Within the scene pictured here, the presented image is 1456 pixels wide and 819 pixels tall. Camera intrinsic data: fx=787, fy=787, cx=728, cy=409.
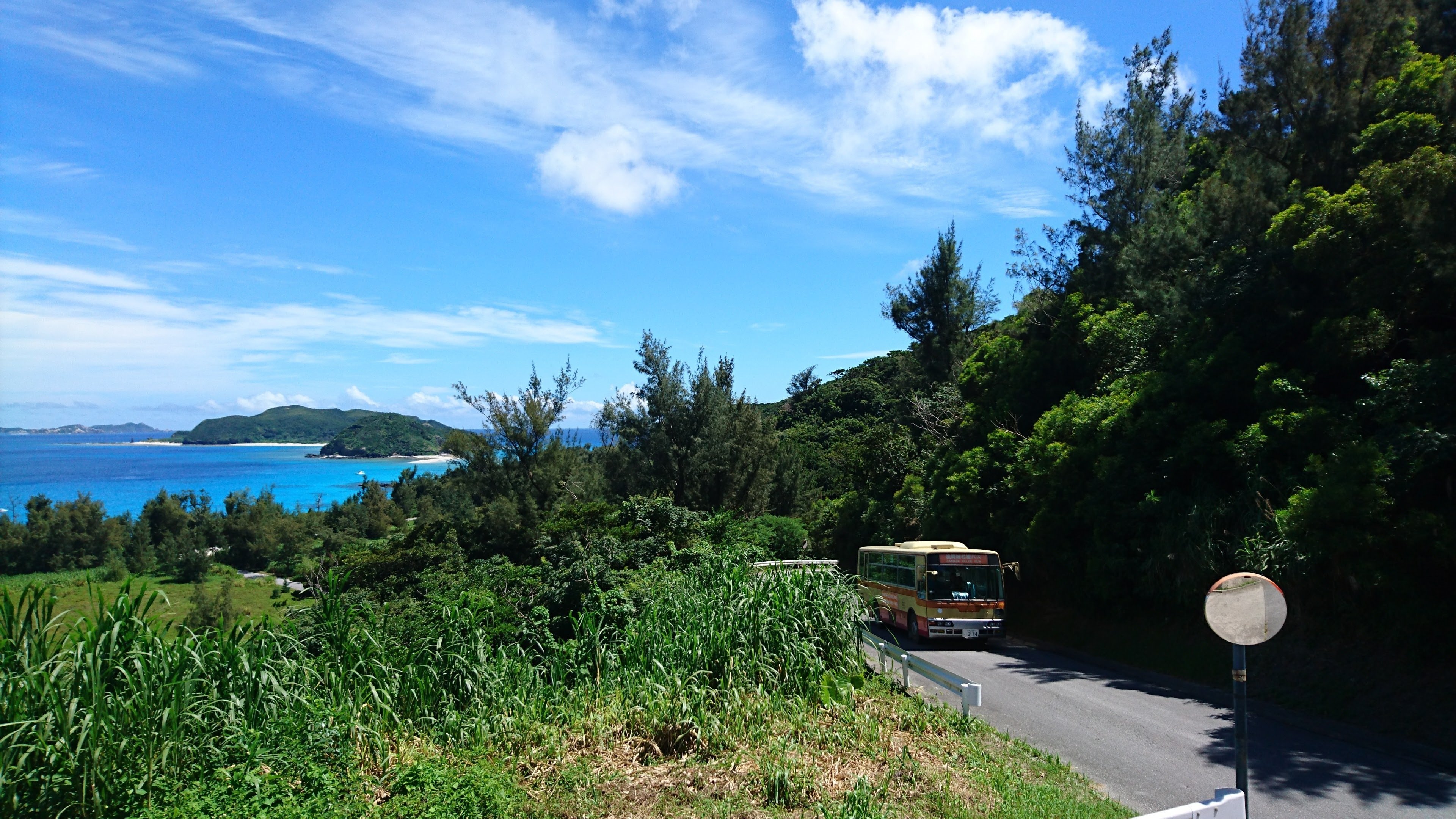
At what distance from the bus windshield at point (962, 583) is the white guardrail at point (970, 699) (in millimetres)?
6334

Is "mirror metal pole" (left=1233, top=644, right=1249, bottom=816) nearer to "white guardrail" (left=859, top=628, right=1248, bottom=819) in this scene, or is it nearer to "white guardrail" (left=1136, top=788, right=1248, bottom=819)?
"white guardrail" (left=859, top=628, right=1248, bottom=819)

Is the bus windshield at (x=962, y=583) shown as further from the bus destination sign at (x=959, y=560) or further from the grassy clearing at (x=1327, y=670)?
the grassy clearing at (x=1327, y=670)

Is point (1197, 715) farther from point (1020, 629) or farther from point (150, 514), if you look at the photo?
point (150, 514)

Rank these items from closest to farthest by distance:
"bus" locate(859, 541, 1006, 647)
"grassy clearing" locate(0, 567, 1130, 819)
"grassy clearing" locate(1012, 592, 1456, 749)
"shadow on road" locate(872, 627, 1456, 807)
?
"grassy clearing" locate(0, 567, 1130, 819) → "shadow on road" locate(872, 627, 1456, 807) → "grassy clearing" locate(1012, 592, 1456, 749) → "bus" locate(859, 541, 1006, 647)

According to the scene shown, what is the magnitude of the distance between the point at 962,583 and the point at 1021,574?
4.96 metres

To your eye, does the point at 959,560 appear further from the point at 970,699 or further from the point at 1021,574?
the point at 970,699

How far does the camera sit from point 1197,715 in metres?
11.5

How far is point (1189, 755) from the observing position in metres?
9.32

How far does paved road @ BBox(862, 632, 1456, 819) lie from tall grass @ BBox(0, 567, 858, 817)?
3.20 meters

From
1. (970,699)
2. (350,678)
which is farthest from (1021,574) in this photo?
(350,678)

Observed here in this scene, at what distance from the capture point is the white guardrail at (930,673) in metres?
8.48

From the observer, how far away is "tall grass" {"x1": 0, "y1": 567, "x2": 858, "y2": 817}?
489cm

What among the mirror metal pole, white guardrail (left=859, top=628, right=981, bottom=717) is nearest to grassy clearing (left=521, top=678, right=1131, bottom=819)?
white guardrail (left=859, top=628, right=981, bottom=717)

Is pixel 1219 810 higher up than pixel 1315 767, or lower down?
higher up
